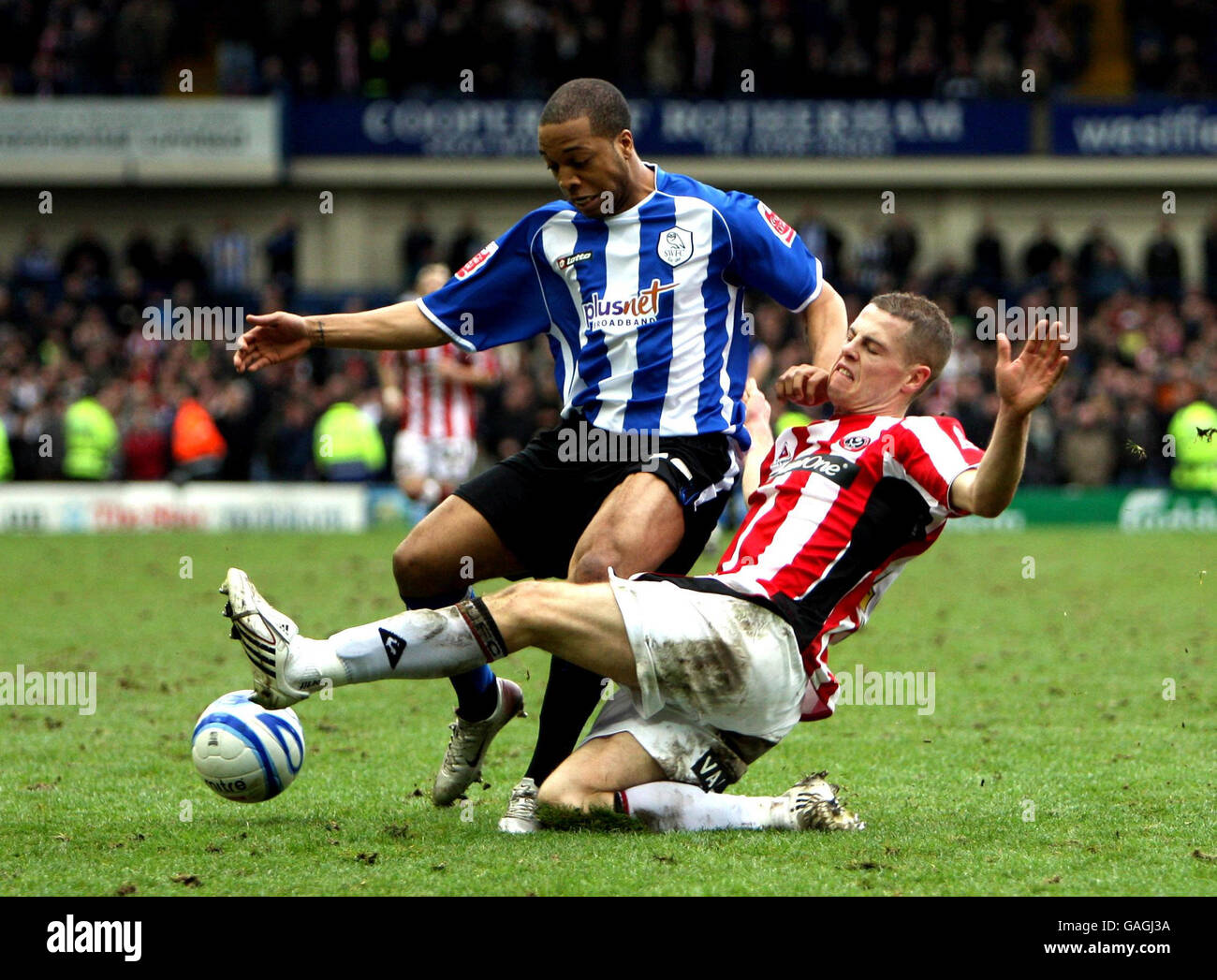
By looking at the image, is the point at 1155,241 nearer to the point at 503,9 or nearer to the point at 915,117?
the point at 915,117

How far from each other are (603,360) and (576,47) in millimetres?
22988

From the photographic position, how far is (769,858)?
15.4 ft

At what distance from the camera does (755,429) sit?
229 inches

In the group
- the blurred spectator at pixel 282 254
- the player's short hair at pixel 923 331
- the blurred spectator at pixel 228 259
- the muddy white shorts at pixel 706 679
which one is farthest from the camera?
the blurred spectator at pixel 228 259

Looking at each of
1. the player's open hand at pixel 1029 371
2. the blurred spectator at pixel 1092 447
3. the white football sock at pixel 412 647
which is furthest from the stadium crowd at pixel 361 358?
the player's open hand at pixel 1029 371

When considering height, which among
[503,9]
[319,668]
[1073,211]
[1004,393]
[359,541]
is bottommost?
[359,541]

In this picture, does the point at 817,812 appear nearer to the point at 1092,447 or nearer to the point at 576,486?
the point at 576,486

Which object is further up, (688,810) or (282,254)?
(282,254)

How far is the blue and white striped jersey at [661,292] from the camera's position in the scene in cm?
550

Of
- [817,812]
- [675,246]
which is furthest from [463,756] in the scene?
[675,246]

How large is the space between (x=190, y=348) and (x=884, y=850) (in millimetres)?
20443

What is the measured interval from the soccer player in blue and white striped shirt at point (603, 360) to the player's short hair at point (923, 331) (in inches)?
10.9

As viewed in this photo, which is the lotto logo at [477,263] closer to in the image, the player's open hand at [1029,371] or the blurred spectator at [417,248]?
the player's open hand at [1029,371]
